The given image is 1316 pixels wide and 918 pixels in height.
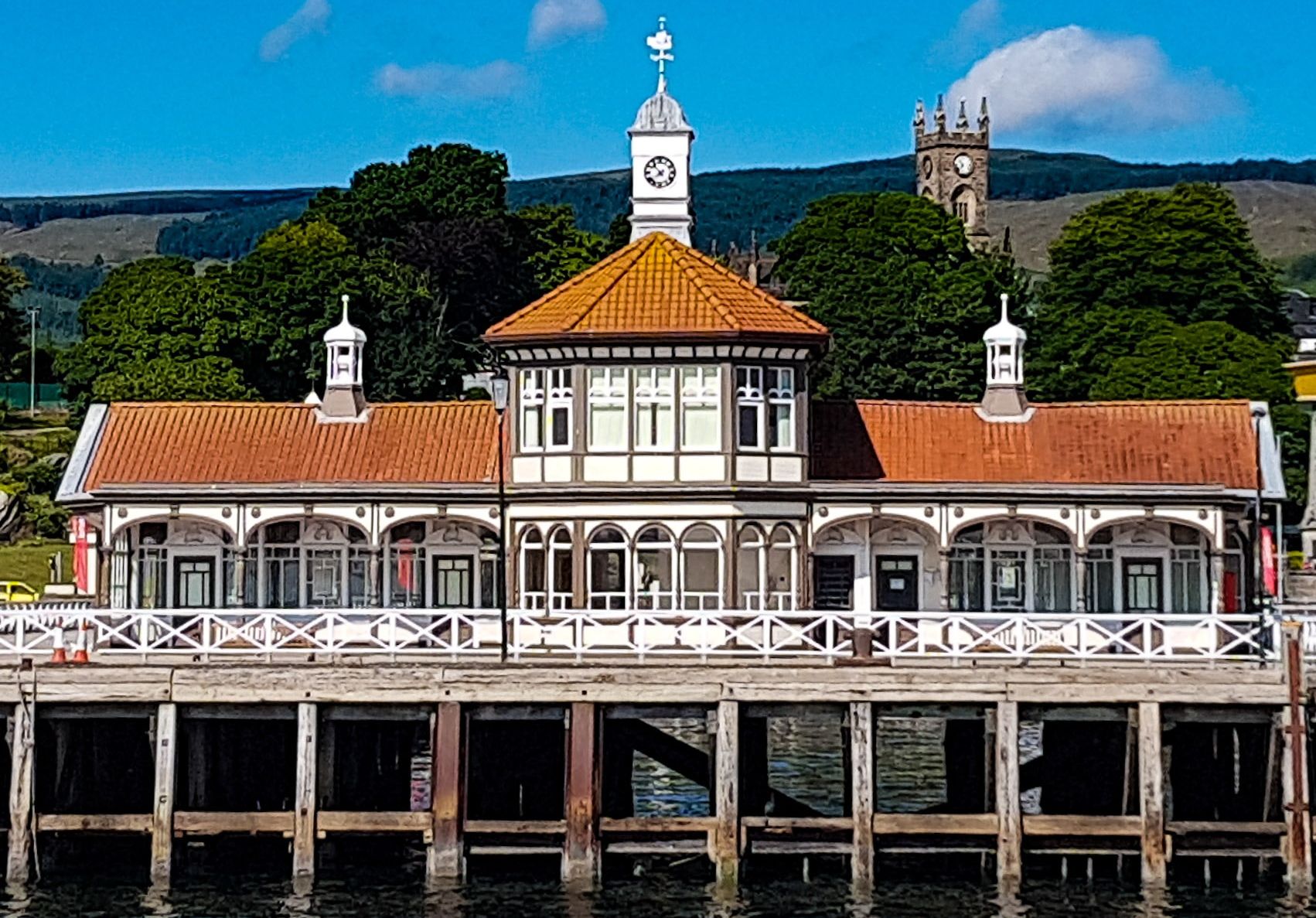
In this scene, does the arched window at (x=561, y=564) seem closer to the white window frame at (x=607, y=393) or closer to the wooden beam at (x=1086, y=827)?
the white window frame at (x=607, y=393)

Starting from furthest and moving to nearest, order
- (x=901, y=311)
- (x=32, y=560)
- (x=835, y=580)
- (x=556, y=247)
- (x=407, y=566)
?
(x=556, y=247) → (x=901, y=311) → (x=32, y=560) → (x=407, y=566) → (x=835, y=580)

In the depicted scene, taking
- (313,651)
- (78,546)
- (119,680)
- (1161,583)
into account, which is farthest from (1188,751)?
(78,546)

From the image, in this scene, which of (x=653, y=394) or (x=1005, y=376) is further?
(x=1005, y=376)

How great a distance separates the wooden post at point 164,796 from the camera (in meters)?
36.0

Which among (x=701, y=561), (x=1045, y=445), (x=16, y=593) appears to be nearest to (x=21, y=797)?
(x=701, y=561)

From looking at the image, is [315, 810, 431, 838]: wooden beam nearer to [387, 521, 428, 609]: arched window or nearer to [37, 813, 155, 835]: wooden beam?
[37, 813, 155, 835]: wooden beam

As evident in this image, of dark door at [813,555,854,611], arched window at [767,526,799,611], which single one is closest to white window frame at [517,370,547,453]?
arched window at [767,526,799,611]

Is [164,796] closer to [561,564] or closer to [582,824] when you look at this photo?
[582,824]

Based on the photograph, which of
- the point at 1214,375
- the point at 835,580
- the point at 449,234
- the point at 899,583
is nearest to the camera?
the point at 835,580

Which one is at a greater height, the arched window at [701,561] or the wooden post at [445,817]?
the arched window at [701,561]

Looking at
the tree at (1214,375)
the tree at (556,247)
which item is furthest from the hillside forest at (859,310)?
the tree at (556,247)

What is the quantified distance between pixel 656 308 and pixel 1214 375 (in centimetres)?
3542

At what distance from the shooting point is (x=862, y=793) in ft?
117

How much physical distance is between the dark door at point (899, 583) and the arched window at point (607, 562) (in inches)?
214
